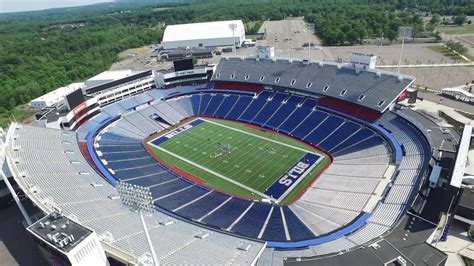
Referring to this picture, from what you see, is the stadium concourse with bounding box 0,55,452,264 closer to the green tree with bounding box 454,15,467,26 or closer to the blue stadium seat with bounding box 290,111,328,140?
the blue stadium seat with bounding box 290,111,328,140

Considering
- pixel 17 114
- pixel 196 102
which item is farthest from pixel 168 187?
pixel 17 114

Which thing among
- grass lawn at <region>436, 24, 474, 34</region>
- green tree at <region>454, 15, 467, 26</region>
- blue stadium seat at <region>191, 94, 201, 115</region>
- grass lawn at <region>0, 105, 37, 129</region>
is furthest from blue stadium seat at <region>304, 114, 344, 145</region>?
green tree at <region>454, 15, 467, 26</region>

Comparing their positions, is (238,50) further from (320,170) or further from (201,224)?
(201,224)

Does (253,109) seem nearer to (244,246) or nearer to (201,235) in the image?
(201,235)

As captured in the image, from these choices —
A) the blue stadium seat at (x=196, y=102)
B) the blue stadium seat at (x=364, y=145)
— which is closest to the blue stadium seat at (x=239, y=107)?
the blue stadium seat at (x=196, y=102)

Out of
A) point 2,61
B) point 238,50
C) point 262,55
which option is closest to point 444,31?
point 238,50

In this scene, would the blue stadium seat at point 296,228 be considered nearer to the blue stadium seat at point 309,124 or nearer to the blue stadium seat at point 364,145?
the blue stadium seat at point 364,145
